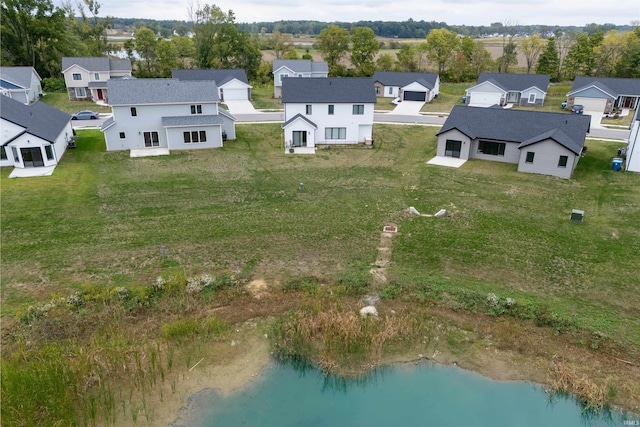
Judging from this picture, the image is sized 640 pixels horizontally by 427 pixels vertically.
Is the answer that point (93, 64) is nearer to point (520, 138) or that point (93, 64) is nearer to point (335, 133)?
point (335, 133)

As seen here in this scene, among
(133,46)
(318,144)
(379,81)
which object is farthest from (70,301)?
(133,46)

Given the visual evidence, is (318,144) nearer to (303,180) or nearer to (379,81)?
(303,180)

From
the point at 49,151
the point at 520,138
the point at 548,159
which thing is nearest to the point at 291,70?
the point at 49,151

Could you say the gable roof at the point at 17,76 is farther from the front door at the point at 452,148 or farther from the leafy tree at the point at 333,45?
the front door at the point at 452,148

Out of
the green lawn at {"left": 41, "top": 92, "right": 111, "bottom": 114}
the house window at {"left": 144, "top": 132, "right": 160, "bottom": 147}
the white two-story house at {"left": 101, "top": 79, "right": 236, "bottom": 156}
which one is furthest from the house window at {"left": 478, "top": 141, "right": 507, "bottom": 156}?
the green lawn at {"left": 41, "top": 92, "right": 111, "bottom": 114}

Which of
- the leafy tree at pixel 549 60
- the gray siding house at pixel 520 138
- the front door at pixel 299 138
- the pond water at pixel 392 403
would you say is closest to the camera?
the pond water at pixel 392 403

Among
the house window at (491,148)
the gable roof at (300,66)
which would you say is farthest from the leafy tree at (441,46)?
the house window at (491,148)
